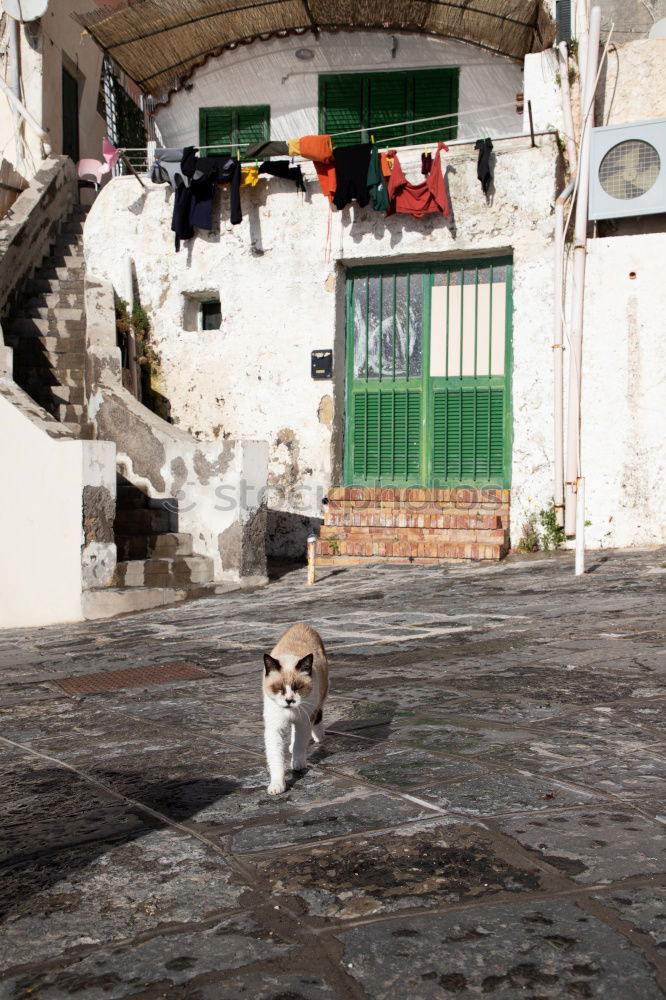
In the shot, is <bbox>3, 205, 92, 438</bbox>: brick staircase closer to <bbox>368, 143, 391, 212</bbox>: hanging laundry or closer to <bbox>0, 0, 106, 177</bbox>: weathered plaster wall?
<bbox>0, 0, 106, 177</bbox>: weathered plaster wall

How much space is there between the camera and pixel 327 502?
42.0 feet

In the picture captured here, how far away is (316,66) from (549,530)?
8631 millimetres

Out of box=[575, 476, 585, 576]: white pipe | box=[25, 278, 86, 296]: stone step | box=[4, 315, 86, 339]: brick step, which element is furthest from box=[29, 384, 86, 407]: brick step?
box=[575, 476, 585, 576]: white pipe

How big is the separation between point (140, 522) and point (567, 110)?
7.33m

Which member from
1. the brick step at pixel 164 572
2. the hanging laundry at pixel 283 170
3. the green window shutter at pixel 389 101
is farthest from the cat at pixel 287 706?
the green window shutter at pixel 389 101

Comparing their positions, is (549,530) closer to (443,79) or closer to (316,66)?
(443,79)

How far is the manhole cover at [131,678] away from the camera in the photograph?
5863 mm

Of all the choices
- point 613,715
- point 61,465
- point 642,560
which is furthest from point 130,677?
point 642,560

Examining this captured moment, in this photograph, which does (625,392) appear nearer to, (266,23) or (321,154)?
(321,154)

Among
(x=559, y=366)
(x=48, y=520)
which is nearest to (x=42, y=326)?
(x=48, y=520)

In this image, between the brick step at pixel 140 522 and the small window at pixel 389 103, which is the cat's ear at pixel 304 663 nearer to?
the brick step at pixel 140 522

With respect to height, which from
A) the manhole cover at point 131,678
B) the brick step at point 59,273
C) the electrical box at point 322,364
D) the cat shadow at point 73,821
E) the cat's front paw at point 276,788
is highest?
the brick step at point 59,273

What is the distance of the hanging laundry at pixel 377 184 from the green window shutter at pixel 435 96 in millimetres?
3288

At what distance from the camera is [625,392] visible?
11656 mm
